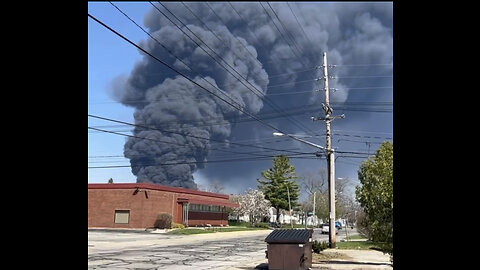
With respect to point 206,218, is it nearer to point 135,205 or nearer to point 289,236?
point 135,205

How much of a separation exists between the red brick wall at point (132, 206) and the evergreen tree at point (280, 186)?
35260mm

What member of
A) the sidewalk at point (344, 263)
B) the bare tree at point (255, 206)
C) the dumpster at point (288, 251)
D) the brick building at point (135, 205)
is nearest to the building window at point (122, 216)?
the brick building at point (135, 205)

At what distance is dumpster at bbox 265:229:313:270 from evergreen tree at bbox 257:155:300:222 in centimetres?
7154

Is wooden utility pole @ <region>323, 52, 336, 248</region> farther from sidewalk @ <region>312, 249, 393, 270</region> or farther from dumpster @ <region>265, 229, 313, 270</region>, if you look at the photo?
dumpster @ <region>265, 229, 313, 270</region>

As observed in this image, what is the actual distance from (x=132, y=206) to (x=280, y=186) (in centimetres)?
4177

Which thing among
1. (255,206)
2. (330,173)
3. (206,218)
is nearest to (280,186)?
(255,206)

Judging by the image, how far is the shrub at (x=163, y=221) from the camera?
1941 inches

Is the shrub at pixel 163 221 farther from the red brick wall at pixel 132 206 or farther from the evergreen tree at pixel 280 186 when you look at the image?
the evergreen tree at pixel 280 186

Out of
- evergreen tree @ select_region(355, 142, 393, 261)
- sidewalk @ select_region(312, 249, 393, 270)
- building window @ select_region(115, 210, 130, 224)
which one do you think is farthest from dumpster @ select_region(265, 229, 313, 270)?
building window @ select_region(115, 210, 130, 224)
